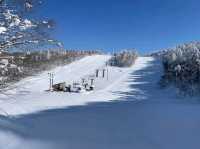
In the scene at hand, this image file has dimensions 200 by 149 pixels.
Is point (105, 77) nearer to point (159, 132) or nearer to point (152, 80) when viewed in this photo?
point (152, 80)

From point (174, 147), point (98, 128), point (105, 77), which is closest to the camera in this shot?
point (174, 147)

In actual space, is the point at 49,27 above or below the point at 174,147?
above

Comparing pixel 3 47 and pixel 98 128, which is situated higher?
pixel 3 47

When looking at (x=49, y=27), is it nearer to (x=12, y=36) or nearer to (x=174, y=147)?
(x=12, y=36)

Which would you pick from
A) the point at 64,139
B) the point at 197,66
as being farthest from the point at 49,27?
the point at 197,66

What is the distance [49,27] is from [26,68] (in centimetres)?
195

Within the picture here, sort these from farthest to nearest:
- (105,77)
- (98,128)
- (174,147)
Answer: (105,77)
(98,128)
(174,147)

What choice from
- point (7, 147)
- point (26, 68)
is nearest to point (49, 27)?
point (26, 68)

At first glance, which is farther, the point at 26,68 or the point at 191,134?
the point at 191,134

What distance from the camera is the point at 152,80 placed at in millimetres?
95625

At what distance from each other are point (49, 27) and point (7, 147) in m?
4.02

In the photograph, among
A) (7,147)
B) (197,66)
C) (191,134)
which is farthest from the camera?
(197,66)

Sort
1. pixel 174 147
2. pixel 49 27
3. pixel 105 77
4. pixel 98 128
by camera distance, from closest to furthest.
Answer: pixel 49 27
pixel 174 147
pixel 98 128
pixel 105 77

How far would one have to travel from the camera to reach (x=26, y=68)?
10969mm
